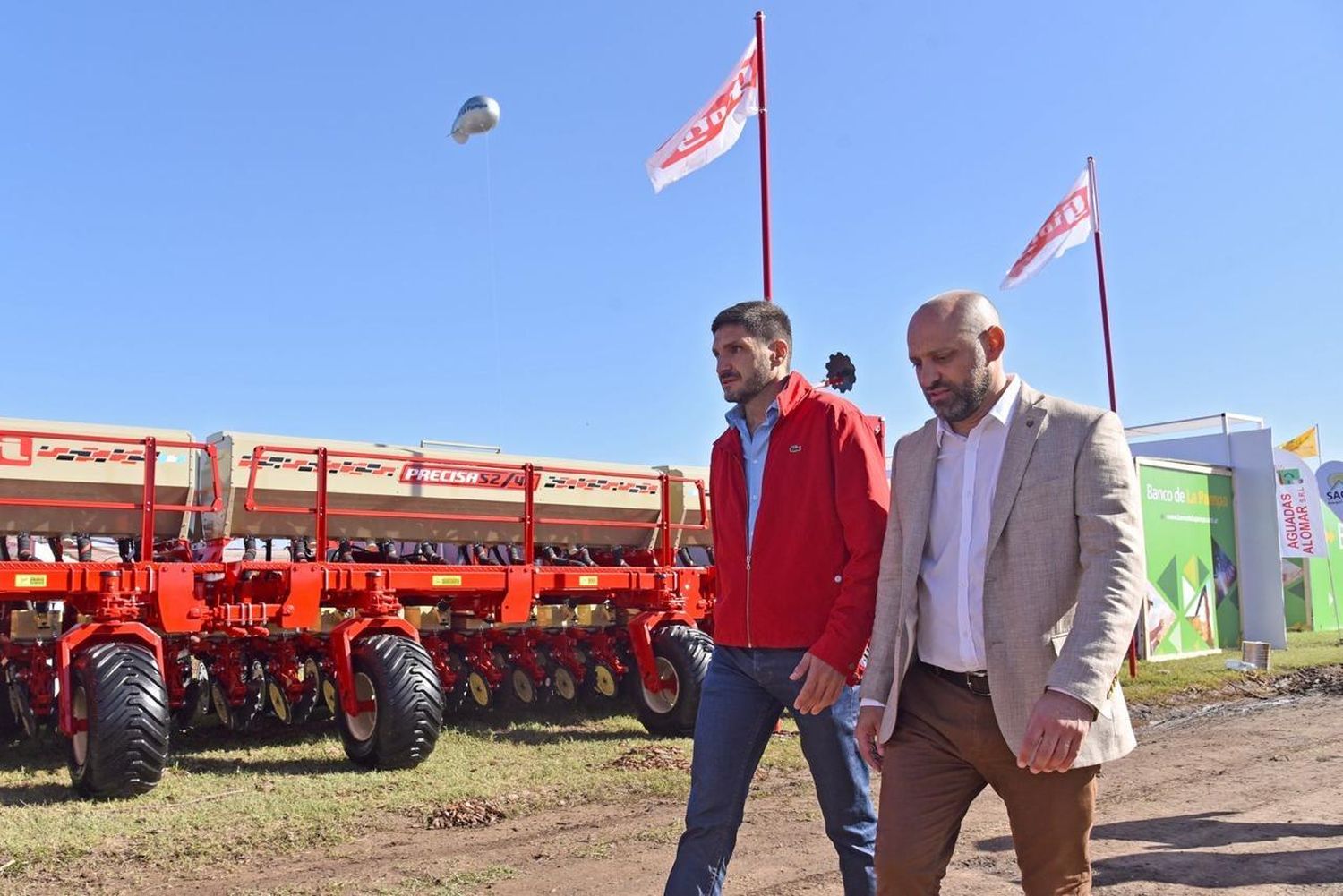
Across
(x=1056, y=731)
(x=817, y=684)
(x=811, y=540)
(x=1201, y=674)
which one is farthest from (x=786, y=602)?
(x=1201, y=674)

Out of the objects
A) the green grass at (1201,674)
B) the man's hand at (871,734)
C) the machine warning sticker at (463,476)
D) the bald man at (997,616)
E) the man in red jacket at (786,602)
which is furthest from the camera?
the green grass at (1201,674)

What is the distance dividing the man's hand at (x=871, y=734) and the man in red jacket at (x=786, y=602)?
17 centimetres

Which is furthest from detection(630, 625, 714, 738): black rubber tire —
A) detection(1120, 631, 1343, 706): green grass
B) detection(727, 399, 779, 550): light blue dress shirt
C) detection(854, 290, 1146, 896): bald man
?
detection(854, 290, 1146, 896): bald man

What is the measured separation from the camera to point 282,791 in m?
7.29

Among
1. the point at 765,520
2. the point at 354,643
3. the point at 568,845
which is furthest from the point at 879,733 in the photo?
the point at 354,643

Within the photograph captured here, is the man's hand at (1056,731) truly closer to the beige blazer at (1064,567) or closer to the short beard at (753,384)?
the beige blazer at (1064,567)

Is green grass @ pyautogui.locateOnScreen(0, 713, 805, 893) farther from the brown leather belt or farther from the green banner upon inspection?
the green banner

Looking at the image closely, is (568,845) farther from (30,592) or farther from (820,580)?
(30,592)

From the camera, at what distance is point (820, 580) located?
345cm

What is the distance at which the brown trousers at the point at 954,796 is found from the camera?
2689 mm

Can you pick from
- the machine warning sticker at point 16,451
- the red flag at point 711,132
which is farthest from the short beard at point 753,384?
the red flag at point 711,132

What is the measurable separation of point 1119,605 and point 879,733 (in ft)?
2.38

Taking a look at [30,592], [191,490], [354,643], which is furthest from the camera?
[191,490]

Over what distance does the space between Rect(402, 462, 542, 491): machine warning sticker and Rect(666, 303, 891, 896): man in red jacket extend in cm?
661
